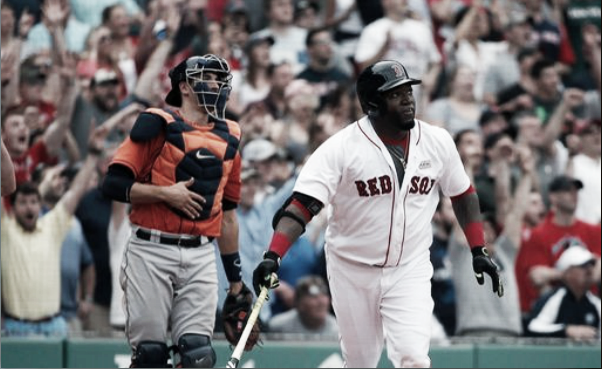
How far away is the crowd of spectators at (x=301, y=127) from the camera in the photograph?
33.0 ft

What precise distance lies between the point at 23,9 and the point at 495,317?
451cm

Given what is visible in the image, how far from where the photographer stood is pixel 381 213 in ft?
22.5

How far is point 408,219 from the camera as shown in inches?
271

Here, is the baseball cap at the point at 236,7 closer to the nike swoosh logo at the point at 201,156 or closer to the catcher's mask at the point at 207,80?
the catcher's mask at the point at 207,80

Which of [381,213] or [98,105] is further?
[98,105]

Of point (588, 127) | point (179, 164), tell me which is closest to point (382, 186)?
point (179, 164)

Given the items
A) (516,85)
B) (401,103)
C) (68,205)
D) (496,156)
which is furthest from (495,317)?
(401,103)

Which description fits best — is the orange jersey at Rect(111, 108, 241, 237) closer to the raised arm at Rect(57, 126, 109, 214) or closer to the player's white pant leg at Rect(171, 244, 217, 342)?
the player's white pant leg at Rect(171, 244, 217, 342)

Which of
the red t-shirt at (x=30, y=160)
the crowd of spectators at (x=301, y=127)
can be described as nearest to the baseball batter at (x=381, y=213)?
the crowd of spectators at (x=301, y=127)

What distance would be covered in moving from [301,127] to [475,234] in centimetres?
445

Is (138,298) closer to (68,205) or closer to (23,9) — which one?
(68,205)

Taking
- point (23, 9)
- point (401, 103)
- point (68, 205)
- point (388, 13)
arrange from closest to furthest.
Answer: point (401, 103)
point (68, 205)
point (23, 9)
point (388, 13)

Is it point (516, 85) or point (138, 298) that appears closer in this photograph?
point (138, 298)

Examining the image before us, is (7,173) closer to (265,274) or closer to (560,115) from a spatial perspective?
(265,274)
